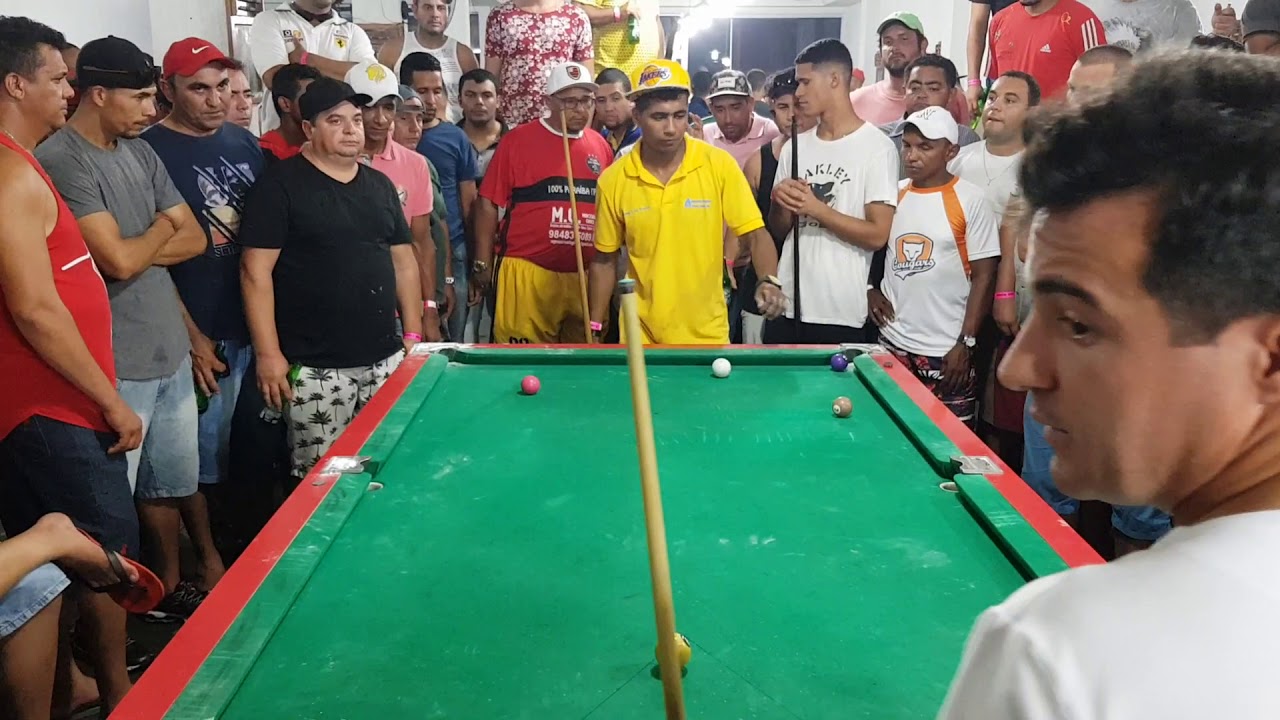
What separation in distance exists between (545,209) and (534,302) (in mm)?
407

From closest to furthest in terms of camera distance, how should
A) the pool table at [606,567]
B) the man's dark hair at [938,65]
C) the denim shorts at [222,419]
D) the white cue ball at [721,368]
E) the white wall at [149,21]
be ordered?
the pool table at [606,567], the white cue ball at [721,368], the denim shorts at [222,419], the man's dark hair at [938,65], the white wall at [149,21]

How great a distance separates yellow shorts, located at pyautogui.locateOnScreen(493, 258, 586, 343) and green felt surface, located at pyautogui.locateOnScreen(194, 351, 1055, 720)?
1.70 meters

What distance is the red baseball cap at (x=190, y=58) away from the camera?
303cm

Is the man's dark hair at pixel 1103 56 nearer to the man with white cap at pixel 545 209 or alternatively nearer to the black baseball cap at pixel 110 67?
the man with white cap at pixel 545 209

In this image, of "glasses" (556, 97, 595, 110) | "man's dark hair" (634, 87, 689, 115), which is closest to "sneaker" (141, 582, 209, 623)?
"man's dark hair" (634, 87, 689, 115)

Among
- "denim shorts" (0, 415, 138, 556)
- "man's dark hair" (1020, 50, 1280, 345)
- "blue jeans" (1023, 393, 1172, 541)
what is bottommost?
"blue jeans" (1023, 393, 1172, 541)

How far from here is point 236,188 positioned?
3.14 m

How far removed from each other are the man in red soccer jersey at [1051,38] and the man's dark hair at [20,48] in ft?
12.4

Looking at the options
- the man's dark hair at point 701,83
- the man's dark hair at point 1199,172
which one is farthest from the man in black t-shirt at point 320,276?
the man's dark hair at point 701,83

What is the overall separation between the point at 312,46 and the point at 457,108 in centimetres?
118

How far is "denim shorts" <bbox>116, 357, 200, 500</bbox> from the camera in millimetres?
2754

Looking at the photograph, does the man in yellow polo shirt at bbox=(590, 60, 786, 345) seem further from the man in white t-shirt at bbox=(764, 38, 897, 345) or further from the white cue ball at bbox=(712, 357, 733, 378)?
the white cue ball at bbox=(712, 357, 733, 378)

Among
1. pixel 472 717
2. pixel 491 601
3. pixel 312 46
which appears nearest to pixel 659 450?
pixel 491 601

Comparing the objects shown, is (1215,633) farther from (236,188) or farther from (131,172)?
(236,188)
